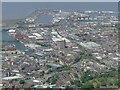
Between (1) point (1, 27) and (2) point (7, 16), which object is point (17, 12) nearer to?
(2) point (7, 16)

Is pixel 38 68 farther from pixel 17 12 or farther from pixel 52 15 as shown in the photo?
pixel 17 12

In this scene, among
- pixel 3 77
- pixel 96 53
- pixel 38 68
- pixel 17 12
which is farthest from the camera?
pixel 17 12

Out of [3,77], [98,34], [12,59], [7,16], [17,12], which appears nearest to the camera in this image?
[3,77]

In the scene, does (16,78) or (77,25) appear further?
(77,25)

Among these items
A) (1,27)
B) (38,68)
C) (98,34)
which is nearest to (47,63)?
(38,68)

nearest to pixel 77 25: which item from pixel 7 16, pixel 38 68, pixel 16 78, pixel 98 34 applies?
pixel 98 34

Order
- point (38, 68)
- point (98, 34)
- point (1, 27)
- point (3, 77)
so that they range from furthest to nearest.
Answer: point (1, 27), point (98, 34), point (38, 68), point (3, 77)
